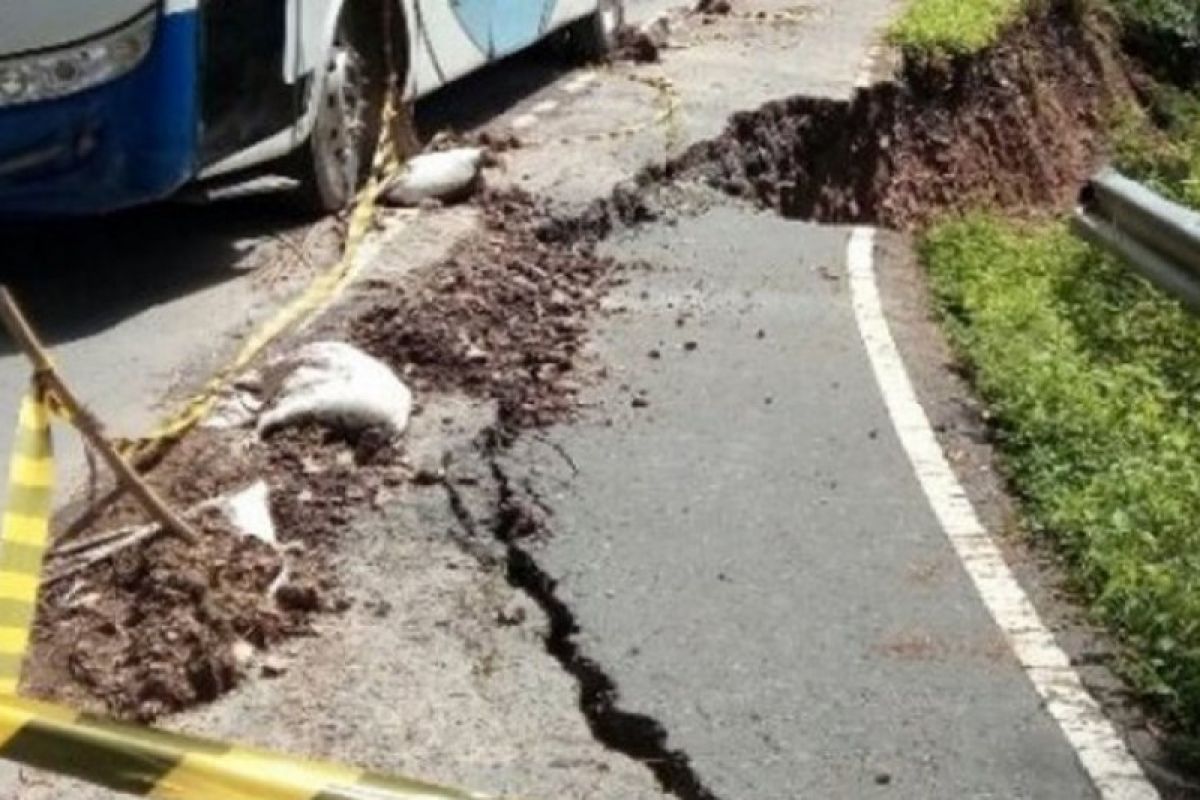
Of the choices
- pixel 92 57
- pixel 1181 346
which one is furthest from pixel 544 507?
pixel 1181 346

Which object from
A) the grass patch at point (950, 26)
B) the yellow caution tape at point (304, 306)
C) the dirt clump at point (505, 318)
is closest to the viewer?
the yellow caution tape at point (304, 306)

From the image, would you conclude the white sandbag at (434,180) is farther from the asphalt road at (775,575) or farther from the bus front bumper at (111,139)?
the bus front bumper at (111,139)

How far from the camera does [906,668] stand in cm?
584

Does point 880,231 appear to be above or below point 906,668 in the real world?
below

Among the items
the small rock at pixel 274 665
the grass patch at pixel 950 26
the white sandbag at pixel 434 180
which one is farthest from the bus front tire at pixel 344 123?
the grass patch at pixel 950 26

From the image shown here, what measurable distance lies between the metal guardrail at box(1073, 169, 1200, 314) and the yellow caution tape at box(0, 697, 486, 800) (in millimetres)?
3675

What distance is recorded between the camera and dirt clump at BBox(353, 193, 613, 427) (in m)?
8.02

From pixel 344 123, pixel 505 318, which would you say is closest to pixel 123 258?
pixel 344 123

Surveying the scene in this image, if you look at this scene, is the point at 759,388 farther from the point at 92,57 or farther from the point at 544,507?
the point at 92,57

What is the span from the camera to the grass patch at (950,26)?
631 inches

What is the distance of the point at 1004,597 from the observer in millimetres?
6359

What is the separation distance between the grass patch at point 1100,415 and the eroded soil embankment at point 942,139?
1097 mm

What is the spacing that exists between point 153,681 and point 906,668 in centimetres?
168

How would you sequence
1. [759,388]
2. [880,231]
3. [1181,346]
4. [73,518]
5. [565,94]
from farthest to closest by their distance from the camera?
1. [565,94]
2. [880,231]
3. [1181,346]
4. [759,388]
5. [73,518]
